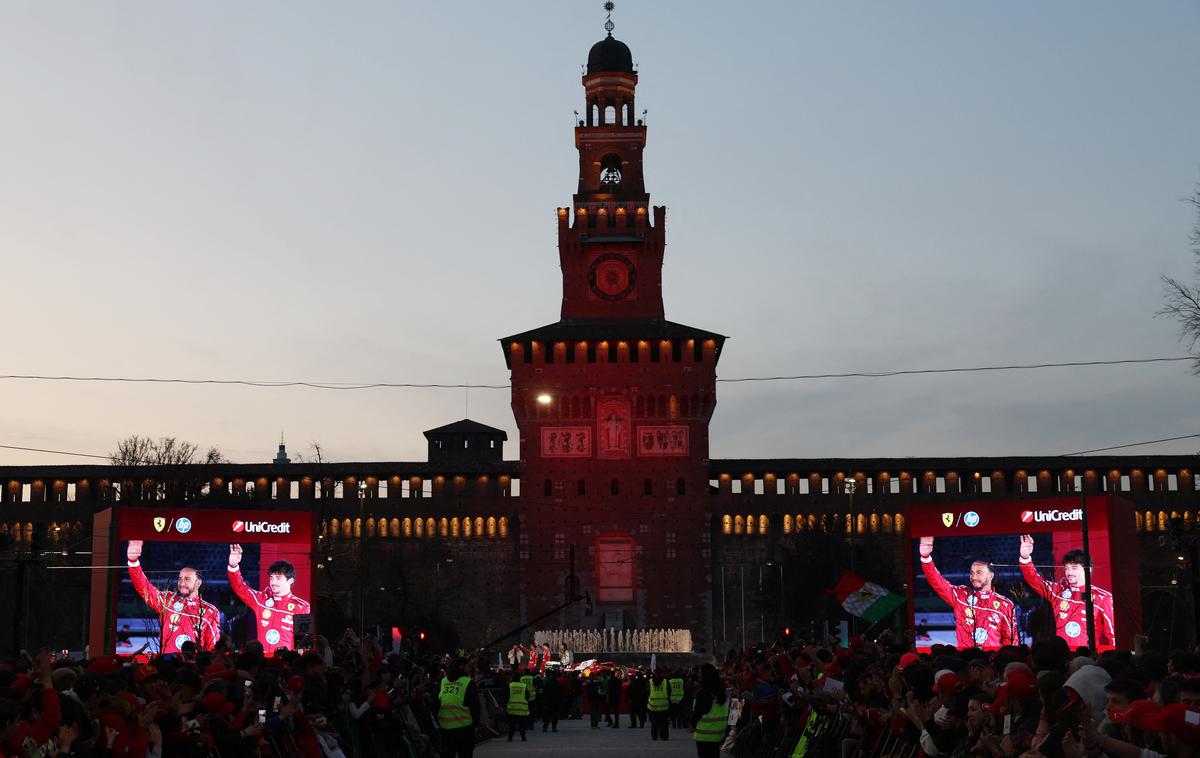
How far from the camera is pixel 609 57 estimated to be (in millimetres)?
90062

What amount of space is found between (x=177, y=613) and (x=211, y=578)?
5.43 ft

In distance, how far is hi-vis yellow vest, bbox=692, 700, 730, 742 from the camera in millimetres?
20219

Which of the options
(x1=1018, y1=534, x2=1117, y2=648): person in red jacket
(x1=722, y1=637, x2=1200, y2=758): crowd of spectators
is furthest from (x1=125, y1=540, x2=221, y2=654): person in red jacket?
(x1=722, y1=637, x2=1200, y2=758): crowd of spectators

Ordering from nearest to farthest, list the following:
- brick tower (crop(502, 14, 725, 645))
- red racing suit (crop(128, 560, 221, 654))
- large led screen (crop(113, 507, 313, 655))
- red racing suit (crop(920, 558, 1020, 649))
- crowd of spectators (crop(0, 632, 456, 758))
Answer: crowd of spectators (crop(0, 632, 456, 758))
red racing suit (crop(920, 558, 1020, 649))
red racing suit (crop(128, 560, 221, 654))
large led screen (crop(113, 507, 313, 655))
brick tower (crop(502, 14, 725, 645))

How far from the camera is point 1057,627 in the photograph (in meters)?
38.7

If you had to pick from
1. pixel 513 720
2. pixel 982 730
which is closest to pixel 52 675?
pixel 982 730

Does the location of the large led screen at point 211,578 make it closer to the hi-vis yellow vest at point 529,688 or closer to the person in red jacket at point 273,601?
the person in red jacket at point 273,601

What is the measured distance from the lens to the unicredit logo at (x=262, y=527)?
42531 mm

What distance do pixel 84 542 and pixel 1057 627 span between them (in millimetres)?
65941

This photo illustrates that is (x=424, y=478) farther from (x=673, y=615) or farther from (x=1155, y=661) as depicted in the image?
(x=1155, y=661)

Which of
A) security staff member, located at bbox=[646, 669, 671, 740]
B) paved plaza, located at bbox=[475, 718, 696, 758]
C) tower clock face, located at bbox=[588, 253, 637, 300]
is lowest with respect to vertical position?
paved plaza, located at bbox=[475, 718, 696, 758]

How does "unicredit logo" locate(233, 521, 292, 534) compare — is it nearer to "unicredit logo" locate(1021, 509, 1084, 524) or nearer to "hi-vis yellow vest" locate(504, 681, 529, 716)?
"hi-vis yellow vest" locate(504, 681, 529, 716)

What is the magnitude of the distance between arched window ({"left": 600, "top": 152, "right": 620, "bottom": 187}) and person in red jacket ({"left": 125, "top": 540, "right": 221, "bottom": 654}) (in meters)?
54.0

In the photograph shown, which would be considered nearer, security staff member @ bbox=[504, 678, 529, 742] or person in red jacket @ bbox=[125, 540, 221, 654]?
security staff member @ bbox=[504, 678, 529, 742]
